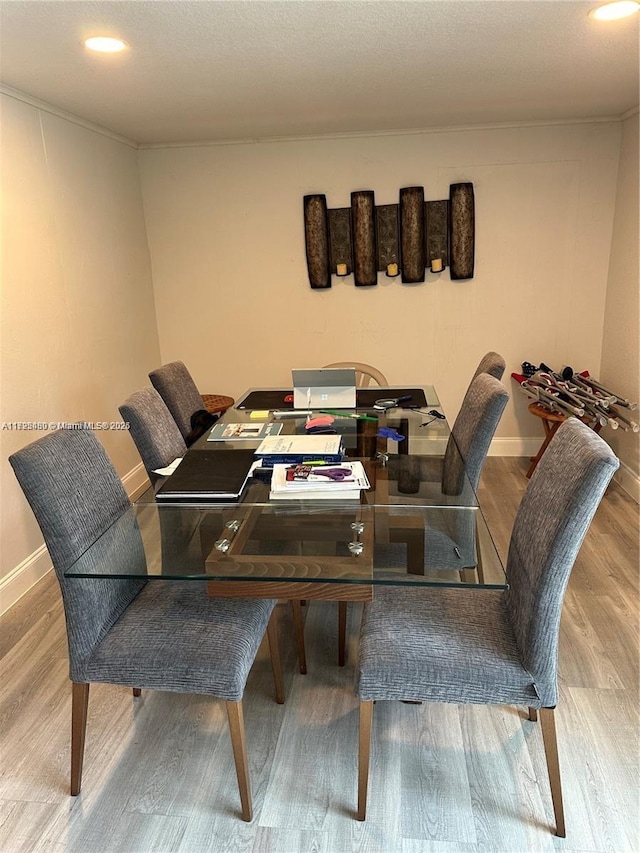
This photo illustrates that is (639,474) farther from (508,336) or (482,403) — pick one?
(482,403)

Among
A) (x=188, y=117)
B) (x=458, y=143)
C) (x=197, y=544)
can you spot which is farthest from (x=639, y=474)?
(x=188, y=117)

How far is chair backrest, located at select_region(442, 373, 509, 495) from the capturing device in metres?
1.96

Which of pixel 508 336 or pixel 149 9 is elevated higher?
pixel 149 9

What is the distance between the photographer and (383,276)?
154 inches

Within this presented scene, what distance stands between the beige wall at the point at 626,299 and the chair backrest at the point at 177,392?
8.17 feet

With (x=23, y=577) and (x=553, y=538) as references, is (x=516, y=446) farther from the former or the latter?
(x=23, y=577)

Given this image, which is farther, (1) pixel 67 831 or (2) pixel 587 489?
(1) pixel 67 831

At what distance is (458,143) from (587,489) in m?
3.04

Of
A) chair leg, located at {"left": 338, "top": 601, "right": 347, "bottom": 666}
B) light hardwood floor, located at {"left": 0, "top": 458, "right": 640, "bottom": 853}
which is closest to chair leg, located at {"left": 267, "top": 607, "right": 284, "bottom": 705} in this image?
light hardwood floor, located at {"left": 0, "top": 458, "right": 640, "bottom": 853}

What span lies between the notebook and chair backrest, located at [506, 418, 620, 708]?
844 millimetres

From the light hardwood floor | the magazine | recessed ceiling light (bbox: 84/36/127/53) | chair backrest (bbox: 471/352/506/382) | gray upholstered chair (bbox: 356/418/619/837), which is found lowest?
the light hardwood floor

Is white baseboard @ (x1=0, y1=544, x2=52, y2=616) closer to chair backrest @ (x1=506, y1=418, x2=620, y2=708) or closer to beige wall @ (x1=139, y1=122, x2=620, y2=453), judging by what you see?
beige wall @ (x1=139, y1=122, x2=620, y2=453)

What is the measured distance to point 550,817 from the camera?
1.52 m

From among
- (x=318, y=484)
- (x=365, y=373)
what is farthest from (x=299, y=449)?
(x=365, y=373)
